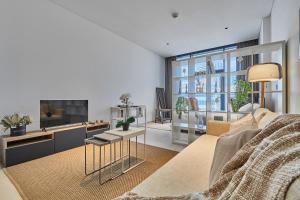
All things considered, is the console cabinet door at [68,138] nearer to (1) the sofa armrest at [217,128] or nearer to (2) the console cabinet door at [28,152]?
(2) the console cabinet door at [28,152]

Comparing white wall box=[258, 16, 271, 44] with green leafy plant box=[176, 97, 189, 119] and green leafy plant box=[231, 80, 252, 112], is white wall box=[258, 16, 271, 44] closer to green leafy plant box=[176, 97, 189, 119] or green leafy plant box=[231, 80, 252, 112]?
green leafy plant box=[231, 80, 252, 112]

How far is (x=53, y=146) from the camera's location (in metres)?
2.90

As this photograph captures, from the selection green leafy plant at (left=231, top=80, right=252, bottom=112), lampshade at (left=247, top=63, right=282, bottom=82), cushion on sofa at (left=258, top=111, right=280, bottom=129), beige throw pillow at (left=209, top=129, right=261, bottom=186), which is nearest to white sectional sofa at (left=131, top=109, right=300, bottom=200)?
cushion on sofa at (left=258, top=111, right=280, bottom=129)

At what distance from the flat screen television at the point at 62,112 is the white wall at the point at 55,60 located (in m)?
0.13

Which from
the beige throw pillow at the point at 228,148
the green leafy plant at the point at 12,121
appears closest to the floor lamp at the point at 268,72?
the beige throw pillow at the point at 228,148

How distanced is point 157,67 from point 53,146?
491 cm

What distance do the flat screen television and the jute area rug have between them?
28.4 inches

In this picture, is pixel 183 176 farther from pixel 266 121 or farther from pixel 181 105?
pixel 181 105

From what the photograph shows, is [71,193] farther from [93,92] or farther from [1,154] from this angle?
[93,92]

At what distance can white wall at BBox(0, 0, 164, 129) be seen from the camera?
9.15 feet

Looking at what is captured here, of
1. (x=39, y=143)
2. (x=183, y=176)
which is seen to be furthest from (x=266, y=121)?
(x=39, y=143)

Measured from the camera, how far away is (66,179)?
79.6 inches

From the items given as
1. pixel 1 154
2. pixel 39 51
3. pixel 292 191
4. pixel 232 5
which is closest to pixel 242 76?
pixel 232 5

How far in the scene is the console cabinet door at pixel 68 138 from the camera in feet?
9.78
